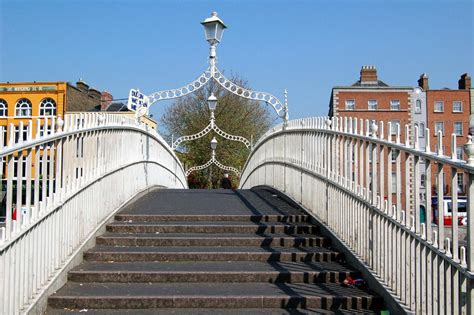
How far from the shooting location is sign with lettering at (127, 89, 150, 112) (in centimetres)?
1240

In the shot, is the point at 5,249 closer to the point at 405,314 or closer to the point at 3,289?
the point at 3,289

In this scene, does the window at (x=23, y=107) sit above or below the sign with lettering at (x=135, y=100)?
above

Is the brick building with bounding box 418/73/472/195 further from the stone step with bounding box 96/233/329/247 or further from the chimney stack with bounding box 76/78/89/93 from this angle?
the stone step with bounding box 96/233/329/247

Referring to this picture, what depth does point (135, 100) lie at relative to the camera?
12789mm

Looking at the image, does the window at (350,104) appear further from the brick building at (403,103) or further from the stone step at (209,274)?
the stone step at (209,274)

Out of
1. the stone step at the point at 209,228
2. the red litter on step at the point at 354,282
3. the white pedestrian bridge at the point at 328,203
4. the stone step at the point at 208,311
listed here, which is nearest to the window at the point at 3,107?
the white pedestrian bridge at the point at 328,203

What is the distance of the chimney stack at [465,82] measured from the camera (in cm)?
5803

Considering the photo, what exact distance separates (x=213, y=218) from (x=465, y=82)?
56175 mm

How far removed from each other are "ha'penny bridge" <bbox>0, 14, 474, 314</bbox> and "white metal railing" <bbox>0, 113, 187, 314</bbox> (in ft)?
0.06

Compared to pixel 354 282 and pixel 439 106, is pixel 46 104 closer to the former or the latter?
pixel 439 106

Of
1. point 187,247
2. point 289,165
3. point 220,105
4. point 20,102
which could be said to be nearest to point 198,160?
point 220,105

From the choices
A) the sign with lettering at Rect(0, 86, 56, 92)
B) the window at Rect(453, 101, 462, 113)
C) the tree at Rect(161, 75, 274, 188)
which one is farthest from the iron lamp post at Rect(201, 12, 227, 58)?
the window at Rect(453, 101, 462, 113)

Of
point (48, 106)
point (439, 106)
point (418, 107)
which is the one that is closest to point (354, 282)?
point (48, 106)

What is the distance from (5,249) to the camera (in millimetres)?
4355
